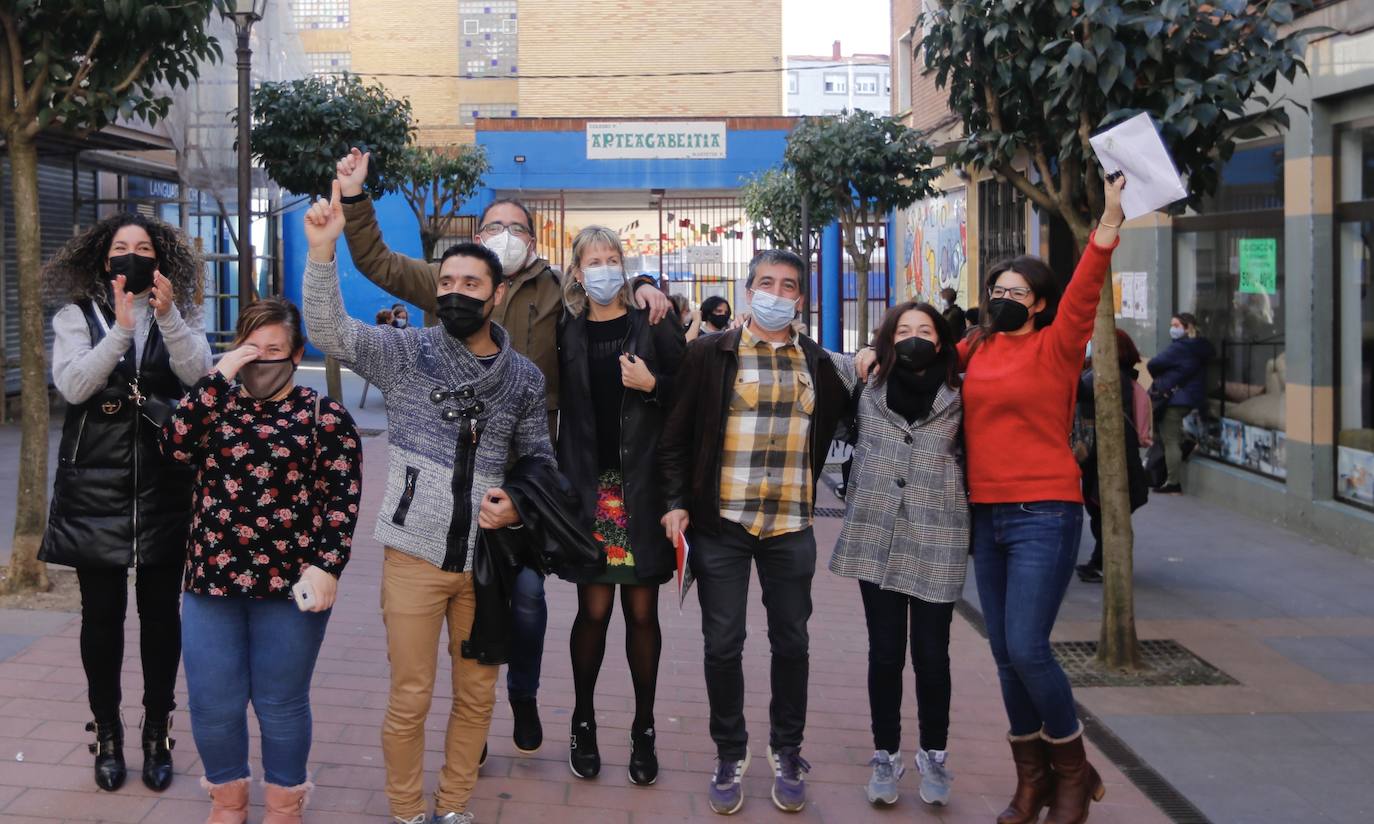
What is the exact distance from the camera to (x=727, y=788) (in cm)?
499

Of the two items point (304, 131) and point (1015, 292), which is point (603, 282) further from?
point (304, 131)

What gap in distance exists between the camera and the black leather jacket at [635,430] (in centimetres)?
498

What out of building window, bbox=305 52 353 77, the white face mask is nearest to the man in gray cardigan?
the white face mask

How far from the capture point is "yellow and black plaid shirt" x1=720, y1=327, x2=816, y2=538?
4.89 meters

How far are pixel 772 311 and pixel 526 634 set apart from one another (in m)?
1.49

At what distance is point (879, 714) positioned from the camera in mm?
5055

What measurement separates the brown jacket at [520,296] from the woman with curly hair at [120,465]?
2.28ft

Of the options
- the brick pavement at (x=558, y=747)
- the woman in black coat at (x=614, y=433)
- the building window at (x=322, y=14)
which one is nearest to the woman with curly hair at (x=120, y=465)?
the brick pavement at (x=558, y=747)

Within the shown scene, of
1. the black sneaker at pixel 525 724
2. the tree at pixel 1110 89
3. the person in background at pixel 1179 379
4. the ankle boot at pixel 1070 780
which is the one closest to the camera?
the ankle boot at pixel 1070 780

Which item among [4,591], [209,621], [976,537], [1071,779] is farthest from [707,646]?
[4,591]

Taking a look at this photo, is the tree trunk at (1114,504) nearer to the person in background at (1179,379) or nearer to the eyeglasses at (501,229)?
the eyeglasses at (501,229)

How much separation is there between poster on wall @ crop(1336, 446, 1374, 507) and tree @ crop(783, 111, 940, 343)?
8.03 metres

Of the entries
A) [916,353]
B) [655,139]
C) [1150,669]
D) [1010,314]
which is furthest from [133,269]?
[655,139]

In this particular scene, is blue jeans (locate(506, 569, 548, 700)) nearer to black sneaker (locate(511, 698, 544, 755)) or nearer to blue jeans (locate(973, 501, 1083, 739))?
black sneaker (locate(511, 698, 544, 755))
